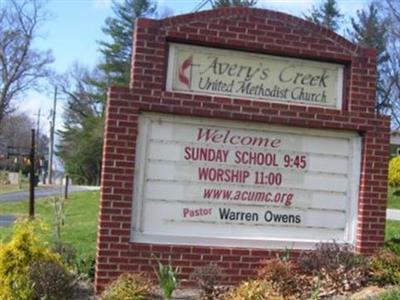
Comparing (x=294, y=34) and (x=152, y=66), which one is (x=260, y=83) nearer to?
(x=294, y=34)

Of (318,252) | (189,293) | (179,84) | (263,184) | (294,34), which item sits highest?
(294,34)

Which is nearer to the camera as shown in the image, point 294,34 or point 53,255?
point 53,255

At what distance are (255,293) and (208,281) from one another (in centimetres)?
79

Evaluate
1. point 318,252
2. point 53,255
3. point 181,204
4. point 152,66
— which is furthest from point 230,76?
point 53,255

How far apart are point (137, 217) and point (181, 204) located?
0.58 m

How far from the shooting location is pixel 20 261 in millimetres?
7305

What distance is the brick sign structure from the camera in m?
8.19

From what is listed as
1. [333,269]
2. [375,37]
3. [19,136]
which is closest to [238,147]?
[333,269]

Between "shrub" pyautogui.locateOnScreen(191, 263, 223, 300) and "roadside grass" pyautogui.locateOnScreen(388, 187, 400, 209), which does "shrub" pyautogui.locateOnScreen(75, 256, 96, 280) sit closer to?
"shrub" pyautogui.locateOnScreen(191, 263, 223, 300)

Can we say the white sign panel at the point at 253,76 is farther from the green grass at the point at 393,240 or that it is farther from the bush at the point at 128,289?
the bush at the point at 128,289

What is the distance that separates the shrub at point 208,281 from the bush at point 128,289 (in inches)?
23.3

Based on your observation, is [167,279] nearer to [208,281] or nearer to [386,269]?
[208,281]

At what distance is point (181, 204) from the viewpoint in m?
8.41

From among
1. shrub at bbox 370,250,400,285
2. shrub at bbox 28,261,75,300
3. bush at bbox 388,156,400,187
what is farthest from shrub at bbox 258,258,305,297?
bush at bbox 388,156,400,187
